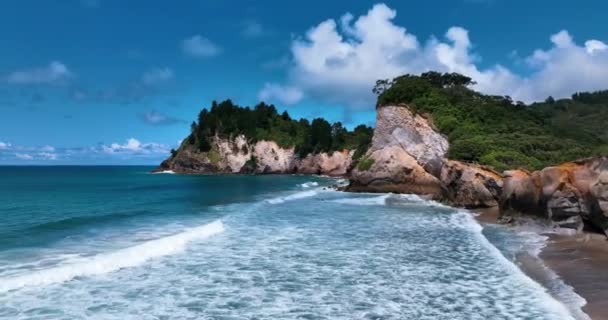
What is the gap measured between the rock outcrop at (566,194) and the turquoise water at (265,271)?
7.83 ft

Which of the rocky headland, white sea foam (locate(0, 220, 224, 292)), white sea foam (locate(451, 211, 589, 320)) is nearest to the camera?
white sea foam (locate(451, 211, 589, 320))

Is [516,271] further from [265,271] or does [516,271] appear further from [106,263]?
[106,263]

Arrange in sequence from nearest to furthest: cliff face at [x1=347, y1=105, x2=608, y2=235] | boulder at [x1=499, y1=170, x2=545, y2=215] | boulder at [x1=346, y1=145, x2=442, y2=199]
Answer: cliff face at [x1=347, y1=105, x2=608, y2=235], boulder at [x1=499, y1=170, x2=545, y2=215], boulder at [x1=346, y1=145, x2=442, y2=199]

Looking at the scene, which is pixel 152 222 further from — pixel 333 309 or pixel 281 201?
pixel 333 309

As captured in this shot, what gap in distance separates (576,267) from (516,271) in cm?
185

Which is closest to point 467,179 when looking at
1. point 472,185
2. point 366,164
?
point 472,185

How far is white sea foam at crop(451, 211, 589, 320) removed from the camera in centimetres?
939

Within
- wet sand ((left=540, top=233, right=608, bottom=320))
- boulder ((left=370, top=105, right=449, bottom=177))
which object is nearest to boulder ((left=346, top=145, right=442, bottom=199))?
boulder ((left=370, top=105, right=449, bottom=177))

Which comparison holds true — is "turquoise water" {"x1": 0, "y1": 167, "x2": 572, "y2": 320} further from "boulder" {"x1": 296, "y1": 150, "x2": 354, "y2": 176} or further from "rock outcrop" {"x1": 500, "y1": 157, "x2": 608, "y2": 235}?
"boulder" {"x1": 296, "y1": 150, "x2": 354, "y2": 176}

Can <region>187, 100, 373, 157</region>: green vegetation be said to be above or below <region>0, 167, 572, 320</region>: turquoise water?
above

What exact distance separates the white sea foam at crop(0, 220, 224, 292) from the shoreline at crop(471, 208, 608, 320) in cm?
1180

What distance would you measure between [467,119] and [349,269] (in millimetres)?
39478

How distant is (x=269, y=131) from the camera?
11194 cm

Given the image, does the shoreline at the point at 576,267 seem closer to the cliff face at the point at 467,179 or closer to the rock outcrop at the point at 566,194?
the rock outcrop at the point at 566,194
